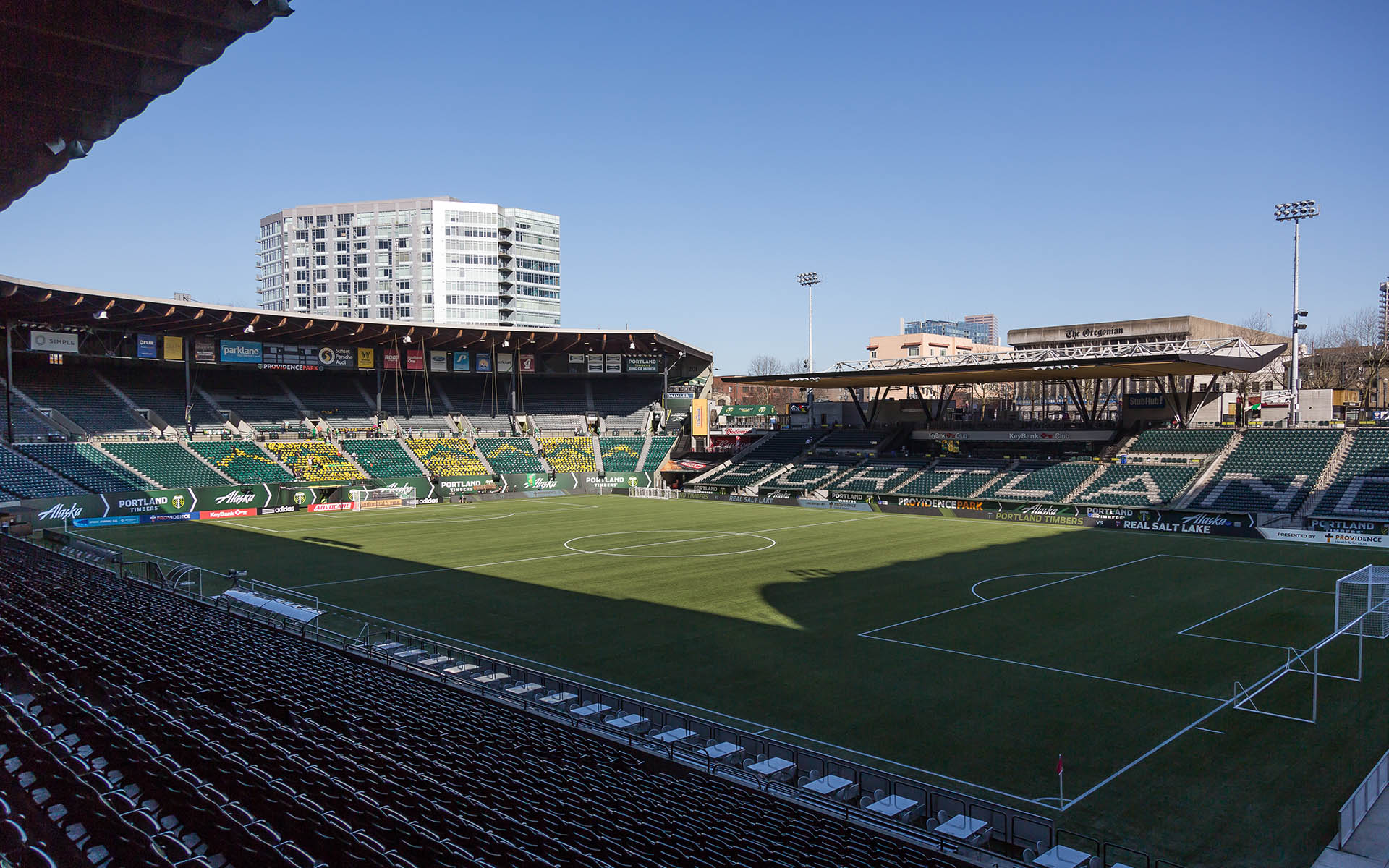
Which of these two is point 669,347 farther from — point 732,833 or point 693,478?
point 732,833

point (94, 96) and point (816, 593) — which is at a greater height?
point (94, 96)

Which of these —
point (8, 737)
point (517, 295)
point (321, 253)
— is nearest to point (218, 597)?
point (8, 737)

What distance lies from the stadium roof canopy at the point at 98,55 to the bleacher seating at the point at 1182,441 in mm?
56852

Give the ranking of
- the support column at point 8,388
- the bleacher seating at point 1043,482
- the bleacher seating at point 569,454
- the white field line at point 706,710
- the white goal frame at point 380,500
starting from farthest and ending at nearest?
the bleacher seating at point 569,454 < the white goal frame at point 380,500 < the bleacher seating at point 1043,482 < the support column at point 8,388 < the white field line at point 706,710

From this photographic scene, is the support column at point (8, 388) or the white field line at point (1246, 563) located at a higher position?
the support column at point (8, 388)

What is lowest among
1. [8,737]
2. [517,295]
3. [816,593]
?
[816,593]

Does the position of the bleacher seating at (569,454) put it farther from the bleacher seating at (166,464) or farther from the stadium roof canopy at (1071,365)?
the bleacher seating at (166,464)

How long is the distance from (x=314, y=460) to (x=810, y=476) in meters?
36.3

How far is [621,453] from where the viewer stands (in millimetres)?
76750

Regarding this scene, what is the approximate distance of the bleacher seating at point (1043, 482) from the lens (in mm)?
52938

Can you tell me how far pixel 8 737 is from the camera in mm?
11297

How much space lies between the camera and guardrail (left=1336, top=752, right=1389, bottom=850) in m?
11.5

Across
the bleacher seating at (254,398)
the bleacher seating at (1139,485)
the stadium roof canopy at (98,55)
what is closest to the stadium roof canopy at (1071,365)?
the bleacher seating at (1139,485)

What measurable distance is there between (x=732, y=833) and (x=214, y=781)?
20.4ft
